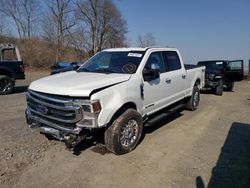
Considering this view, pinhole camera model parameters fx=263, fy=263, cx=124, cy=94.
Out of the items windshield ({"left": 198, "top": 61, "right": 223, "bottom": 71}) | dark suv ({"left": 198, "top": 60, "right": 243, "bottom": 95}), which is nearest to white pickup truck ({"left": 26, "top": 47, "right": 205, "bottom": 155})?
dark suv ({"left": 198, "top": 60, "right": 243, "bottom": 95})

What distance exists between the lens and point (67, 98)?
4.31 meters

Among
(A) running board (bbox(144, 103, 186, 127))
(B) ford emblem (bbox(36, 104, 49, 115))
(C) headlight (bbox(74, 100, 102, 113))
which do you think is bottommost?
(A) running board (bbox(144, 103, 186, 127))

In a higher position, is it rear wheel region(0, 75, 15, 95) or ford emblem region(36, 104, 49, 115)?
ford emblem region(36, 104, 49, 115)

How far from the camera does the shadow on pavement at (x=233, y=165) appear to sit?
3.93m

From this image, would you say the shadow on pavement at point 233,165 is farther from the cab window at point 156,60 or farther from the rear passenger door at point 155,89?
the cab window at point 156,60

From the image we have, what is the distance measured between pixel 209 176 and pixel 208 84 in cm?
962

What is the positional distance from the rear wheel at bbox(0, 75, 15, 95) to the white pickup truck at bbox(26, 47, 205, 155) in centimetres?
730

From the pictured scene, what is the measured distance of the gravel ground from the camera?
3971 mm

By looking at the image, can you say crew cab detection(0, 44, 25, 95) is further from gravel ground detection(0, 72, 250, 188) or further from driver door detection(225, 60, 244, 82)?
driver door detection(225, 60, 244, 82)

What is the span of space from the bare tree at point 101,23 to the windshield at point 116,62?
120 ft

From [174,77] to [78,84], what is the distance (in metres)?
3.06

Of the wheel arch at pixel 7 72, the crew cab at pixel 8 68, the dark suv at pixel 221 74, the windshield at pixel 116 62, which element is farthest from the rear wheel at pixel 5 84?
the dark suv at pixel 221 74

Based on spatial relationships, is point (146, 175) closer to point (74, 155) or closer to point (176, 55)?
point (74, 155)

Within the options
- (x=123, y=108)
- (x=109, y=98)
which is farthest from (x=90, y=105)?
(x=123, y=108)
